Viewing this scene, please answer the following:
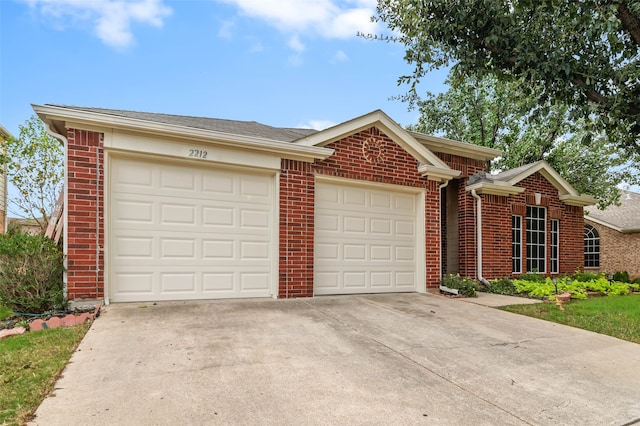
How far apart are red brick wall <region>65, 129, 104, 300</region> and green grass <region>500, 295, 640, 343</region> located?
23.3 ft

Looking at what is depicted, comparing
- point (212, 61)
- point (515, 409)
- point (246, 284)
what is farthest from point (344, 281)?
point (212, 61)

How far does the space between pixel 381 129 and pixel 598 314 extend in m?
5.38

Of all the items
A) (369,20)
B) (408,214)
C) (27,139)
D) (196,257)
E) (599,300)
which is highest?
(369,20)

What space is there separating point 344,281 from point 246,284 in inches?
81.8

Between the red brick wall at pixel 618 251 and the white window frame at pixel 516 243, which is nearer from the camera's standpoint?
the white window frame at pixel 516 243

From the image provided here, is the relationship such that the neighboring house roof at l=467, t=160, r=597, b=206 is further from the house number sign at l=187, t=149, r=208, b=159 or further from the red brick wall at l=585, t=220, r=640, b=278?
the red brick wall at l=585, t=220, r=640, b=278

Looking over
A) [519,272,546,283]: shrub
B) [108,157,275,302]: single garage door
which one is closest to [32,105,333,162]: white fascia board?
[108,157,275,302]: single garage door

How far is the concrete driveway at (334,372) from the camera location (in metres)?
2.88

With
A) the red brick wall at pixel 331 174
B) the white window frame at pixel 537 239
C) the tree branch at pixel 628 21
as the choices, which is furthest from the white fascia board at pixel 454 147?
the tree branch at pixel 628 21

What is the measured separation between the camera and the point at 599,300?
28.6 ft

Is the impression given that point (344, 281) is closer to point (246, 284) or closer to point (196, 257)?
point (246, 284)

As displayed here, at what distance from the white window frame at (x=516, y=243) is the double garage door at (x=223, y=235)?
186 inches

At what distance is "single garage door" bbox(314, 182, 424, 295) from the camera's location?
7895 millimetres

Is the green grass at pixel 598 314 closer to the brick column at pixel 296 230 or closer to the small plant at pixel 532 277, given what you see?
the small plant at pixel 532 277
